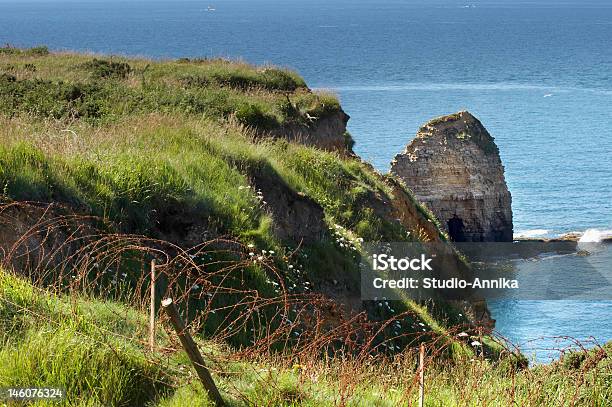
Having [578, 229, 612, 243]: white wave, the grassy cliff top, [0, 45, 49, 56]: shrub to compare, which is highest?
[0, 45, 49, 56]: shrub

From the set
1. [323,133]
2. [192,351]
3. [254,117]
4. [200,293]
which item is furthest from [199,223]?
[323,133]

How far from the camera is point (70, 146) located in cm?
1565

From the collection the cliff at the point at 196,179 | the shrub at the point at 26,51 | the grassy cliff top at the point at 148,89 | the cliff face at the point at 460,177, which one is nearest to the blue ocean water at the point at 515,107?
the cliff face at the point at 460,177

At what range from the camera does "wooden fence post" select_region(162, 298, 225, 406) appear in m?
7.36

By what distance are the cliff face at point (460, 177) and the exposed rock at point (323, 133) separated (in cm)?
3130

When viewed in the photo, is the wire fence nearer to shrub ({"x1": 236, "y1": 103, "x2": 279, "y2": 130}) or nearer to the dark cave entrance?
shrub ({"x1": 236, "y1": 103, "x2": 279, "y2": 130})

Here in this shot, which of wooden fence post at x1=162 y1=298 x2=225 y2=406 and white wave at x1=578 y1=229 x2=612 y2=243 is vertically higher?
wooden fence post at x1=162 y1=298 x2=225 y2=406

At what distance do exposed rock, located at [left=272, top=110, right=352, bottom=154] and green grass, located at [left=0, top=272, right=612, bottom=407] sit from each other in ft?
64.3

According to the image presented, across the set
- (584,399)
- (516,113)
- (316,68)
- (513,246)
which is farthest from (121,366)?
(316,68)

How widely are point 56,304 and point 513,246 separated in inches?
2347

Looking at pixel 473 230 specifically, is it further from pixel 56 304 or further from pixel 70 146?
pixel 56 304

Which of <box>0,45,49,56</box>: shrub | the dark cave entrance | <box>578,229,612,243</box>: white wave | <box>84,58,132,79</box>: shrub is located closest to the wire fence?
<box>84,58,132,79</box>: shrub

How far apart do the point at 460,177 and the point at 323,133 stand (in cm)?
3660

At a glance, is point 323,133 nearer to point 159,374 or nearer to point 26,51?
point 26,51
